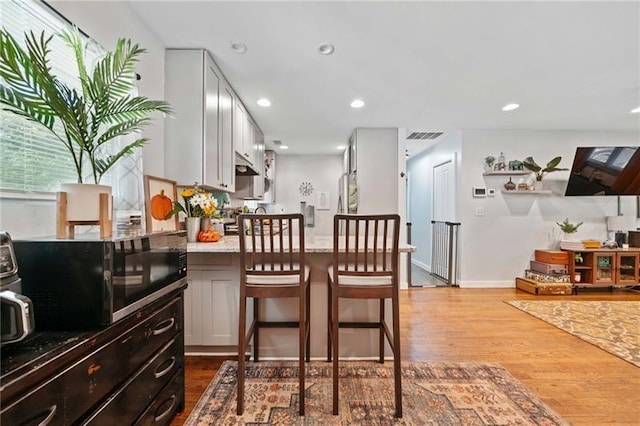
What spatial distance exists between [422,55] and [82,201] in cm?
257

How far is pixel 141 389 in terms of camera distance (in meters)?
1.22

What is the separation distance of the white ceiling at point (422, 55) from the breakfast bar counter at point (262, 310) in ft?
5.28

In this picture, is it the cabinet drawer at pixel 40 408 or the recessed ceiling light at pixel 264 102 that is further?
the recessed ceiling light at pixel 264 102

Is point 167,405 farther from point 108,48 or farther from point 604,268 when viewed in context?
point 604,268

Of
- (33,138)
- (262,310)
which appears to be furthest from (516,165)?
(33,138)

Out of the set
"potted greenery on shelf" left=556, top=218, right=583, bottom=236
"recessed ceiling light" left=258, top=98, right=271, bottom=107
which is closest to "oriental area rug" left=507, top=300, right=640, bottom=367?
"potted greenery on shelf" left=556, top=218, right=583, bottom=236

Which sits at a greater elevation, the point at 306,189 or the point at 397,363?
the point at 306,189

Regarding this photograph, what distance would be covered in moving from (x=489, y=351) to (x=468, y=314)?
0.90 meters

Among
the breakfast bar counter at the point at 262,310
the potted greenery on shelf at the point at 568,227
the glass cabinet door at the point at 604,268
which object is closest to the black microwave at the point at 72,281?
the breakfast bar counter at the point at 262,310

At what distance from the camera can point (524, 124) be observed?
13.8ft

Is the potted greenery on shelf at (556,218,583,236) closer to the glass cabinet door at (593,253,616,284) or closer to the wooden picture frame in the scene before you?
the glass cabinet door at (593,253,616,284)

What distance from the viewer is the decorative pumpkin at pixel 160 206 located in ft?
6.27

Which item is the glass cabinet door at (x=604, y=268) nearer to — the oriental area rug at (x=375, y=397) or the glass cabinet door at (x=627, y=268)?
the glass cabinet door at (x=627, y=268)

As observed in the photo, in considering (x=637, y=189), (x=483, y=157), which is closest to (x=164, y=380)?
(x=483, y=157)
